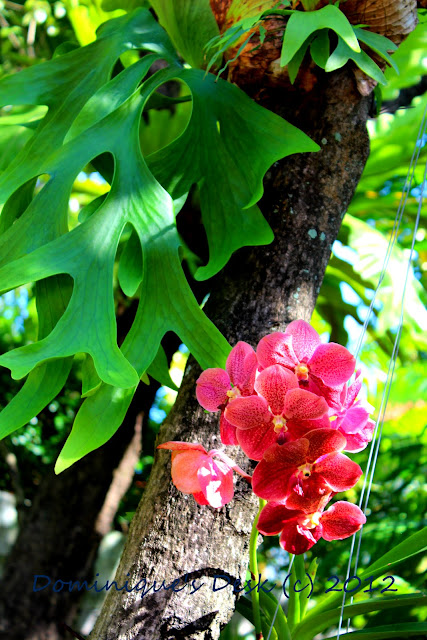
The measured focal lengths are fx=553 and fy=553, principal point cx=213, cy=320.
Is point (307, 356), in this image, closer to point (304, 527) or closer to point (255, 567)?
point (304, 527)

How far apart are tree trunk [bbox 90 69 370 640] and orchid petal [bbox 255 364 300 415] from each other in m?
0.22

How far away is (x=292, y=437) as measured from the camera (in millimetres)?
587

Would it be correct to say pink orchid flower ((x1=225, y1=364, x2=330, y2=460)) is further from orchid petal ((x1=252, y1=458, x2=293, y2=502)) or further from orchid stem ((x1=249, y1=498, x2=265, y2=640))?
orchid stem ((x1=249, y1=498, x2=265, y2=640))

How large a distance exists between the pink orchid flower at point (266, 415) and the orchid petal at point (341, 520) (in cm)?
9

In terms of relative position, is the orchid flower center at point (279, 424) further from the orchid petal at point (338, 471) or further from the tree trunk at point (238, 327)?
the tree trunk at point (238, 327)

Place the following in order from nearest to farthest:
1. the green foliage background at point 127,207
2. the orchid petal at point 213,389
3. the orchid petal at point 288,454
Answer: the orchid petal at point 288,454
the orchid petal at point 213,389
the green foliage background at point 127,207

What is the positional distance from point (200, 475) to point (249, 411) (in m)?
0.09

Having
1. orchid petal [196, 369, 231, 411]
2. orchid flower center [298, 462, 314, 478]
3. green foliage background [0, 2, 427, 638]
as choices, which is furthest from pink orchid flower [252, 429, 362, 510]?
green foliage background [0, 2, 427, 638]

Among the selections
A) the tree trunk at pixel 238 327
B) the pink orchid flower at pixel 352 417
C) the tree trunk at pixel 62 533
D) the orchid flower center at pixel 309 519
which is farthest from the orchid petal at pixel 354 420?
the tree trunk at pixel 62 533

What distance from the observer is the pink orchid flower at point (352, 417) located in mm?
620

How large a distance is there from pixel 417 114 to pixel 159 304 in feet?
5.36

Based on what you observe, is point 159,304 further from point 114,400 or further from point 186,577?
point 186,577

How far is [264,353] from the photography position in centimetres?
63

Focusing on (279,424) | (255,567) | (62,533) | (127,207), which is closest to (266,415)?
(279,424)
